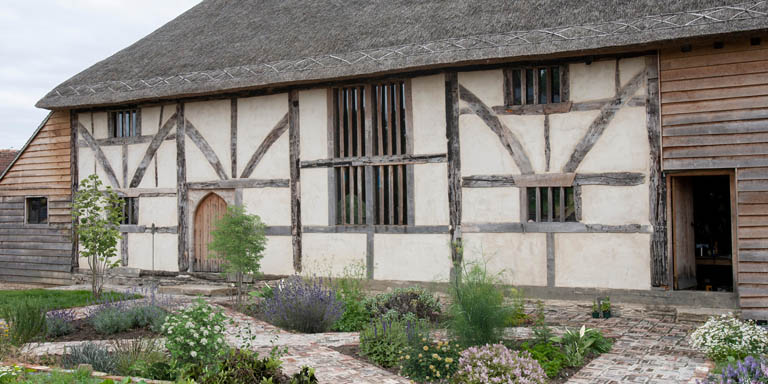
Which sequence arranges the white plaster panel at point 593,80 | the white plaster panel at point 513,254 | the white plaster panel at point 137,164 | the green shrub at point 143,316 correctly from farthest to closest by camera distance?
the white plaster panel at point 137,164 < the white plaster panel at point 513,254 < the white plaster panel at point 593,80 < the green shrub at point 143,316

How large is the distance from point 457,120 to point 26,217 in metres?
11.7

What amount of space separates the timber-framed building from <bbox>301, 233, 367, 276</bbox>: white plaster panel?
50 millimetres

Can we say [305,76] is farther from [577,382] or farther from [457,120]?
[577,382]

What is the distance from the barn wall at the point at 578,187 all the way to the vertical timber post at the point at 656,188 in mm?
75

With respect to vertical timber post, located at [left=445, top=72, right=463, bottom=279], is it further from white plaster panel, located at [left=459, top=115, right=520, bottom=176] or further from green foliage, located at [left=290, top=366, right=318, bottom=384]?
green foliage, located at [left=290, top=366, right=318, bottom=384]

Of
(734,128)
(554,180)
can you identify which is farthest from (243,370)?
(734,128)

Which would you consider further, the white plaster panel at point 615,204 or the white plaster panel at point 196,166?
the white plaster panel at point 196,166

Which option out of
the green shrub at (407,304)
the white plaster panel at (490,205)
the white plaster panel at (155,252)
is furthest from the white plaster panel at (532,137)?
the white plaster panel at (155,252)

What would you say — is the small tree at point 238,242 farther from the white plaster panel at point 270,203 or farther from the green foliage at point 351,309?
the white plaster panel at point 270,203

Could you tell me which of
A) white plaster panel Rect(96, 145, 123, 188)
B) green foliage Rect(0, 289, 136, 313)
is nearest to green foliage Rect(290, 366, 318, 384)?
green foliage Rect(0, 289, 136, 313)

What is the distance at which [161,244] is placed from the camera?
1492cm

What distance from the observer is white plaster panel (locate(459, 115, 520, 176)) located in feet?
37.3

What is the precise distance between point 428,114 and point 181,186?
19.5 feet

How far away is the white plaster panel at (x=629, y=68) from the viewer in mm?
10383
